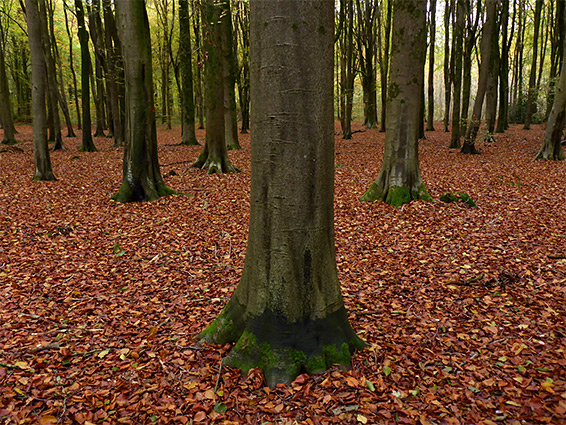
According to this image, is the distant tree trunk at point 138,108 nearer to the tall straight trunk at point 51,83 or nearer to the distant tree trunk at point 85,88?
the distant tree trunk at point 85,88

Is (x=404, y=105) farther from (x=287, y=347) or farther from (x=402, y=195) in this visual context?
(x=287, y=347)

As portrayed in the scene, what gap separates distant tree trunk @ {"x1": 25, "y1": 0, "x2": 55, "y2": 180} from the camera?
9.25m

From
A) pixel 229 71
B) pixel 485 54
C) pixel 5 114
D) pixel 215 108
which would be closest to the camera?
pixel 215 108

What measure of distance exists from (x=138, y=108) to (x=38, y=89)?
385 cm

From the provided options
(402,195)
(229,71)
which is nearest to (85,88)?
(229,71)

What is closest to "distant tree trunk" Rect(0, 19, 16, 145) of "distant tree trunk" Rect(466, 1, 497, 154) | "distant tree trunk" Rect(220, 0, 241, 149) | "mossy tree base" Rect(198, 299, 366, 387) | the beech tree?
"distant tree trunk" Rect(220, 0, 241, 149)

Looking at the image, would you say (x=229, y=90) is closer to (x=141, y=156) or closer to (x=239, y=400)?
(x=141, y=156)

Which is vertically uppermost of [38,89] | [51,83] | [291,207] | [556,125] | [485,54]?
[51,83]

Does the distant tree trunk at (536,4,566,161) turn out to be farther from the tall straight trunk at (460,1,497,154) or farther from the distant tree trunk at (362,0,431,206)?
the distant tree trunk at (362,0,431,206)

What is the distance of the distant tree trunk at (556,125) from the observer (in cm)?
1125

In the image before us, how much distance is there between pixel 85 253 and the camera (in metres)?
5.65

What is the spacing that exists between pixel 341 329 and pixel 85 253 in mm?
4344

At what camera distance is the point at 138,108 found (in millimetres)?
7883

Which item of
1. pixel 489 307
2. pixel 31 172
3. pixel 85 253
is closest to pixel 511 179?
pixel 489 307
